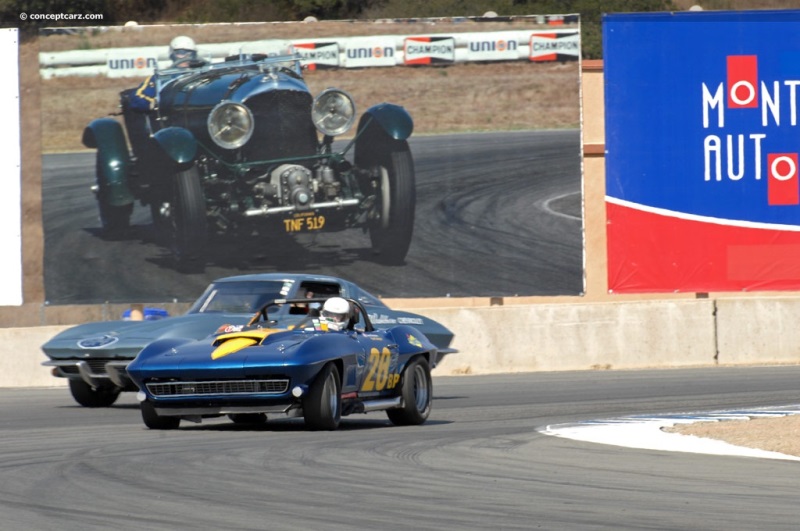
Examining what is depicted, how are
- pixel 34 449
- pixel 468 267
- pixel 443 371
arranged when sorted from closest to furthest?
pixel 34 449 < pixel 443 371 < pixel 468 267

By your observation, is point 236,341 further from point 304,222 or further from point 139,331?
point 304,222

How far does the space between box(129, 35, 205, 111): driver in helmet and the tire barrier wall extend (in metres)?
6.54

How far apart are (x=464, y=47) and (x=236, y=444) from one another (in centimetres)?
1502

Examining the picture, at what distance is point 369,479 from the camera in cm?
848

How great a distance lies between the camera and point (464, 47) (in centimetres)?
2450

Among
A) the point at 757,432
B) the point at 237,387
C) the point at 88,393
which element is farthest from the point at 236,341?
the point at 88,393

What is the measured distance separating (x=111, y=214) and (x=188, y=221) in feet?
4.20

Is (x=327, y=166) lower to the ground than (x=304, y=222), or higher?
A: higher

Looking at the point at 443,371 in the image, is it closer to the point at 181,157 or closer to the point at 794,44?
the point at 181,157

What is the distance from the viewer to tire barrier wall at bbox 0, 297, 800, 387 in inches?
840

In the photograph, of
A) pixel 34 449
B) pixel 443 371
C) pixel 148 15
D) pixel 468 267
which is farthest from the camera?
pixel 148 15

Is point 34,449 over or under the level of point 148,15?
under

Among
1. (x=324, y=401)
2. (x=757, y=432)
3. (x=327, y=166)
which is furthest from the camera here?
(x=327, y=166)

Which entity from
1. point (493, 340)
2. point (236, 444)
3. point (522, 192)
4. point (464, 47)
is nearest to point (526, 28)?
point (464, 47)
